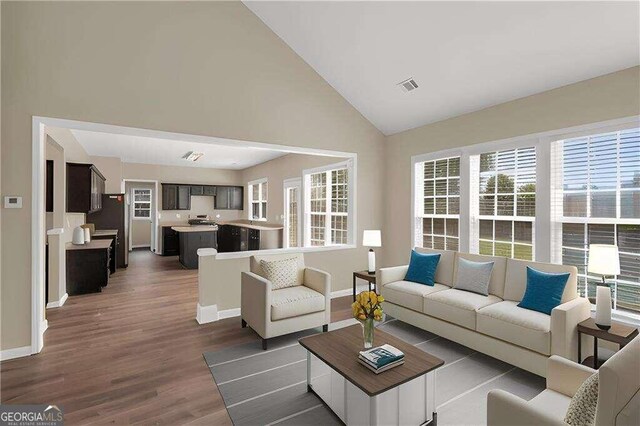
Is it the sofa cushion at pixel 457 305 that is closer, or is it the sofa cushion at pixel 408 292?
the sofa cushion at pixel 457 305

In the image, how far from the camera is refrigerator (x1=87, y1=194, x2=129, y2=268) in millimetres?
7137

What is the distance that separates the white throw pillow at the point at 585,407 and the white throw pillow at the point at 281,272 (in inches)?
112

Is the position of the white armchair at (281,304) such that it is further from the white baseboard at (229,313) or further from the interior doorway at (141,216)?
the interior doorway at (141,216)

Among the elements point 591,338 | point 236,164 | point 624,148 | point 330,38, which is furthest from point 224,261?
point 236,164

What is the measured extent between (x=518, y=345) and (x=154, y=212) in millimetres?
9652

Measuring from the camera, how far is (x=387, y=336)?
2.54 m

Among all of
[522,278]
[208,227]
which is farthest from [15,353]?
[522,278]

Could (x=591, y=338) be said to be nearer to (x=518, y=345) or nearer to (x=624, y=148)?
(x=518, y=345)

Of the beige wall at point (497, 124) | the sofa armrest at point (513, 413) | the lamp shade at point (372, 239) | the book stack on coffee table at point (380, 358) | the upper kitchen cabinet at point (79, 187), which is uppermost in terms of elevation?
the beige wall at point (497, 124)

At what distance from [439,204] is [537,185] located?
4.42 feet

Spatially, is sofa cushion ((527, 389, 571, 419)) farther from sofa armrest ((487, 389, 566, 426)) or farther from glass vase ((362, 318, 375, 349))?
glass vase ((362, 318, 375, 349))

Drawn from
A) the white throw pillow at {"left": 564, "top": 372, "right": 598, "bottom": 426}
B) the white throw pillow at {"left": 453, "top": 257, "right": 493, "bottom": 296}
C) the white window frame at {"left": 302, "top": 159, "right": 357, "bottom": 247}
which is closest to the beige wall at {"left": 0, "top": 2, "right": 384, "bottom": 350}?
the white window frame at {"left": 302, "top": 159, "right": 357, "bottom": 247}

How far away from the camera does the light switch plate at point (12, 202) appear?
296 centimetres

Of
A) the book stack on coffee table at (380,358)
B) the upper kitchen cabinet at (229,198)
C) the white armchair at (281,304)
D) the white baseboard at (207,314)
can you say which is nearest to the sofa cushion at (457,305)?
the white armchair at (281,304)
